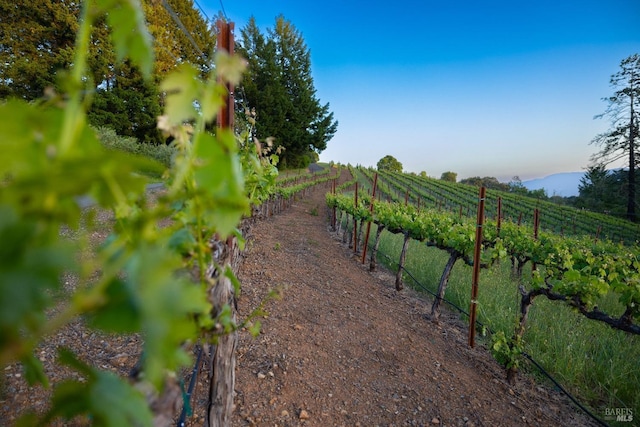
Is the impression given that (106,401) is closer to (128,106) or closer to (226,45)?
(226,45)

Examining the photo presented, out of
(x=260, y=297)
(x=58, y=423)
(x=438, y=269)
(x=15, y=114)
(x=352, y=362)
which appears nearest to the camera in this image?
(x=15, y=114)

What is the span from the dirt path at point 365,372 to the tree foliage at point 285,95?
27925 mm

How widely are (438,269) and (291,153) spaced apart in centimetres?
3083

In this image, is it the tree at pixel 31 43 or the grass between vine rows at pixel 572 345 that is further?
the tree at pixel 31 43

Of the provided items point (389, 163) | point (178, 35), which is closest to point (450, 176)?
point (389, 163)

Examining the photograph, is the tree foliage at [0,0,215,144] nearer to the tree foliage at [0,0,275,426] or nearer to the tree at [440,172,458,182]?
the tree foliage at [0,0,275,426]

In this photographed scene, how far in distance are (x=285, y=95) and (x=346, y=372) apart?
34.7 metres

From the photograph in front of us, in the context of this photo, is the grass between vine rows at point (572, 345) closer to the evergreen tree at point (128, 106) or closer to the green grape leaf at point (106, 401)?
the green grape leaf at point (106, 401)

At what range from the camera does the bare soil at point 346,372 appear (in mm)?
2670

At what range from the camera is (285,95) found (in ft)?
112

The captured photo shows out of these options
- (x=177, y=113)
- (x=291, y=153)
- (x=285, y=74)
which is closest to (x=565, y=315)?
(x=177, y=113)

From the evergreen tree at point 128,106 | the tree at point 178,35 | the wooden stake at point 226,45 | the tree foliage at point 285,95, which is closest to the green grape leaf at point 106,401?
the wooden stake at point 226,45

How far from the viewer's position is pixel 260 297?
466cm

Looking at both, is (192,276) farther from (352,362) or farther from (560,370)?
(560,370)
